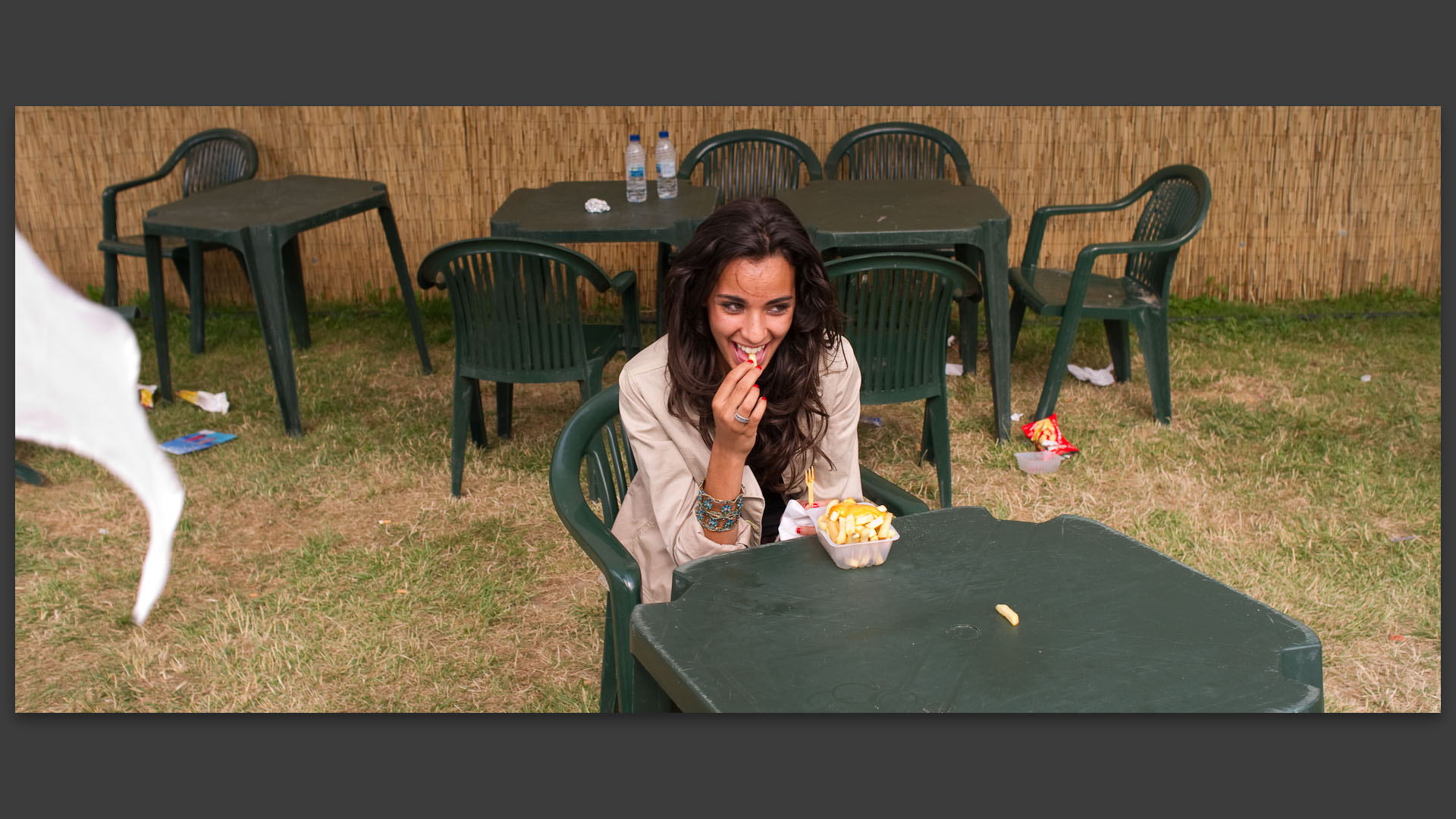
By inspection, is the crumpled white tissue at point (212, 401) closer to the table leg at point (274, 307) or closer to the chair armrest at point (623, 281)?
the table leg at point (274, 307)

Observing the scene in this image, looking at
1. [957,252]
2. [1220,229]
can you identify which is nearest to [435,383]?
[957,252]

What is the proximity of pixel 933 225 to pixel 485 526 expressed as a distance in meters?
1.82

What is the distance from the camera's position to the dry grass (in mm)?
2895

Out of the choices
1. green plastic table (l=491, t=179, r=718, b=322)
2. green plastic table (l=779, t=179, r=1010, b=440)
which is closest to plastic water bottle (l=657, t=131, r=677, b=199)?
green plastic table (l=491, t=179, r=718, b=322)

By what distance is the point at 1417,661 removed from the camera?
2865mm

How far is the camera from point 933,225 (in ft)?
13.6

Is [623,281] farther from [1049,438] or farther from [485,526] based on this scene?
[1049,438]

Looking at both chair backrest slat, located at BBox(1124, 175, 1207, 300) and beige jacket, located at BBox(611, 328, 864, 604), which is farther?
chair backrest slat, located at BBox(1124, 175, 1207, 300)

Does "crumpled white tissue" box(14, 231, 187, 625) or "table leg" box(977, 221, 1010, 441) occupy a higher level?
"crumpled white tissue" box(14, 231, 187, 625)

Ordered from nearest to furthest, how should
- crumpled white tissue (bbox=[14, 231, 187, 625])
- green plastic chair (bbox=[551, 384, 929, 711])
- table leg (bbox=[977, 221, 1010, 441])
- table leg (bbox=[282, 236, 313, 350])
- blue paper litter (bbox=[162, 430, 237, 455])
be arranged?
1. crumpled white tissue (bbox=[14, 231, 187, 625])
2. green plastic chair (bbox=[551, 384, 929, 711])
3. blue paper litter (bbox=[162, 430, 237, 455])
4. table leg (bbox=[977, 221, 1010, 441])
5. table leg (bbox=[282, 236, 313, 350])

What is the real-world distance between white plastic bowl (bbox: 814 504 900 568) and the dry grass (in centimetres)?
109

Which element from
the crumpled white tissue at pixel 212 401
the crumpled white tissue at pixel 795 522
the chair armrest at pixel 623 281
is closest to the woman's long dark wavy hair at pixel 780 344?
the crumpled white tissue at pixel 795 522

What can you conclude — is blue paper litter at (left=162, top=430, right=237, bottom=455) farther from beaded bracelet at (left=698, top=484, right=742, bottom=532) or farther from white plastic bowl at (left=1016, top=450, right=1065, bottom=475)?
white plastic bowl at (left=1016, top=450, right=1065, bottom=475)

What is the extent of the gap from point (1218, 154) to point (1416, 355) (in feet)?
4.24
